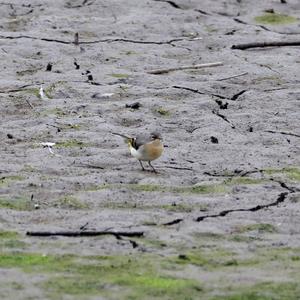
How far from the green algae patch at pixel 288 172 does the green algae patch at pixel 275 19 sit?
18.7ft

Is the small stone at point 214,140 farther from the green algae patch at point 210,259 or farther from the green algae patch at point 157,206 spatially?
the green algae patch at point 210,259

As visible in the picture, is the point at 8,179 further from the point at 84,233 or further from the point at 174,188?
the point at 84,233

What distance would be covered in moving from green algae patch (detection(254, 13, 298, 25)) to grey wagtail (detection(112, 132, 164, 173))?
230 inches

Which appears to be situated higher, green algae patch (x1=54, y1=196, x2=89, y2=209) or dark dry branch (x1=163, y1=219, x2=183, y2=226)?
dark dry branch (x1=163, y1=219, x2=183, y2=226)

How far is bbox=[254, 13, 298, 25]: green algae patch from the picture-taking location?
1409cm

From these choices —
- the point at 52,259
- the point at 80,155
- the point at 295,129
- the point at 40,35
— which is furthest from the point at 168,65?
the point at 52,259

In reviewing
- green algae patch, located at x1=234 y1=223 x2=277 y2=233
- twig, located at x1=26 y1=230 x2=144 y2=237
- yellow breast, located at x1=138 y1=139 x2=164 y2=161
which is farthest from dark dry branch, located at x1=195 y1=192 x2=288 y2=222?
yellow breast, located at x1=138 y1=139 x2=164 y2=161

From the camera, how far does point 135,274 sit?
6.14 m

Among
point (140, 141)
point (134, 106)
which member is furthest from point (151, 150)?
point (134, 106)

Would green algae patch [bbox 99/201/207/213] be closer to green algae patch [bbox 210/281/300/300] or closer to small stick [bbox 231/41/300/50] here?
green algae patch [bbox 210/281/300/300]

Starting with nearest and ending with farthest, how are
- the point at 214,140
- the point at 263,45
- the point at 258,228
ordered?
the point at 258,228
the point at 214,140
the point at 263,45

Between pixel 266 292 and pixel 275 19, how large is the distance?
8.78 metres

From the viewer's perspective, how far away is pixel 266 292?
232 inches

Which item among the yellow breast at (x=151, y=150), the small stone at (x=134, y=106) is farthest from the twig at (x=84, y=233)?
the small stone at (x=134, y=106)
